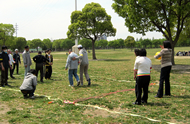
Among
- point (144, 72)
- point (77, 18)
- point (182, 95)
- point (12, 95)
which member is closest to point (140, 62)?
point (144, 72)

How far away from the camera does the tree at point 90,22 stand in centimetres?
3272

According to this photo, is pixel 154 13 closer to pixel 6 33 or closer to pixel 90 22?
pixel 90 22

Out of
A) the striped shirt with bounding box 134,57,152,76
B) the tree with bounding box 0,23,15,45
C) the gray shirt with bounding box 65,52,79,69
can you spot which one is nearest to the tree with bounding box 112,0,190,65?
the gray shirt with bounding box 65,52,79,69

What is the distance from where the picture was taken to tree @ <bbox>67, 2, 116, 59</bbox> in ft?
107

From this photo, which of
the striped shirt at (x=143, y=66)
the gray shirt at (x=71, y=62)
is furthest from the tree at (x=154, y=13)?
the striped shirt at (x=143, y=66)

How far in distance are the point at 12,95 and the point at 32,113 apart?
2.81 metres

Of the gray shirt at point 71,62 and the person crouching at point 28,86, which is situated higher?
the gray shirt at point 71,62

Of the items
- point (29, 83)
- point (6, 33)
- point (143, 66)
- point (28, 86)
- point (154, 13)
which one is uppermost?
point (6, 33)

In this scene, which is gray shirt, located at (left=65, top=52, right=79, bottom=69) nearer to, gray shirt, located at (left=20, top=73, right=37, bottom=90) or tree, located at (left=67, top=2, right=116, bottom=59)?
gray shirt, located at (left=20, top=73, right=37, bottom=90)

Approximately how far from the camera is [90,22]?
33906mm

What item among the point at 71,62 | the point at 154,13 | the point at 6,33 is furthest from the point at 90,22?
the point at 6,33

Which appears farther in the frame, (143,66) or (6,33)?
(6,33)

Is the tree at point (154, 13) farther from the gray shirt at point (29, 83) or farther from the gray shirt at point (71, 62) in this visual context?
the gray shirt at point (29, 83)

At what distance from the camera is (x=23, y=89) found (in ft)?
22.6
